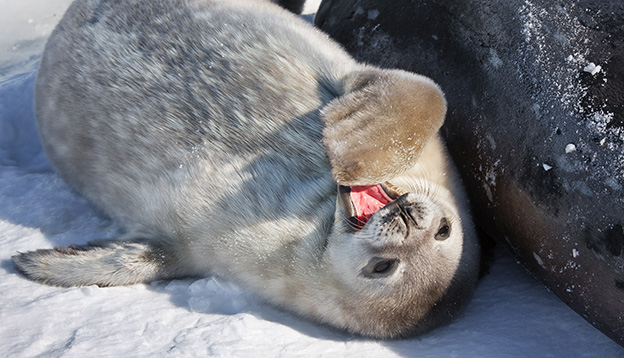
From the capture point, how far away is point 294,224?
270 cm

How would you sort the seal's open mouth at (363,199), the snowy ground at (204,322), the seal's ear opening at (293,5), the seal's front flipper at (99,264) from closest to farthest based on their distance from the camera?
the snowy ground at (204,322)
the seal's open mouth at (363,199)
the seal's front flipper at (99,264)
the seal's ear opening at (293,5)

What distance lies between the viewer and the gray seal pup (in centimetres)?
257

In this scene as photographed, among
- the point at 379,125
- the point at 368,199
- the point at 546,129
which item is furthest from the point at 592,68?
the point at 368,199

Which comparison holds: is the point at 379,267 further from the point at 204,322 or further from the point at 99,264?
the point at 99,264

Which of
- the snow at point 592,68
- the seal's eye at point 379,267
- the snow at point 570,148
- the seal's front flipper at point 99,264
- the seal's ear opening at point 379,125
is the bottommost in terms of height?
the seal's front flipper at point 99,264

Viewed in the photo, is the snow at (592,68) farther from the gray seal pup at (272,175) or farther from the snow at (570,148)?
the gray seal pup at (272,175)

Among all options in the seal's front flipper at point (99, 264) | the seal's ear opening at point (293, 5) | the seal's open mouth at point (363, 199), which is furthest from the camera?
the seal's ear opening at point (293, 5)

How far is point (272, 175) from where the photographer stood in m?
2.77

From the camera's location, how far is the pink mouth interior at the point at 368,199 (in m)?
2.65

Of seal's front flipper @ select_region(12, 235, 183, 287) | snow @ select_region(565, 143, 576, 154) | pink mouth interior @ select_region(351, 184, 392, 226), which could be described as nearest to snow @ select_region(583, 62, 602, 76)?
snow @ select_region(565, 143, 576, 154)

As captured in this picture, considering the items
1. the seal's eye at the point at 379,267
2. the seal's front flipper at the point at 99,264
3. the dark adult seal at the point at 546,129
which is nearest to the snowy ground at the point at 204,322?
the seal's front flipper at the point at 99,264

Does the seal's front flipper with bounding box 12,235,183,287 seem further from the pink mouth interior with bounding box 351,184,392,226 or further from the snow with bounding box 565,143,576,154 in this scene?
the snow with bounding box 565,143,576,154

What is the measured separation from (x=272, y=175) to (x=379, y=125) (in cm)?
50

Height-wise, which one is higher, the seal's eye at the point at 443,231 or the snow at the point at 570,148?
the snow at the point at 570,148
